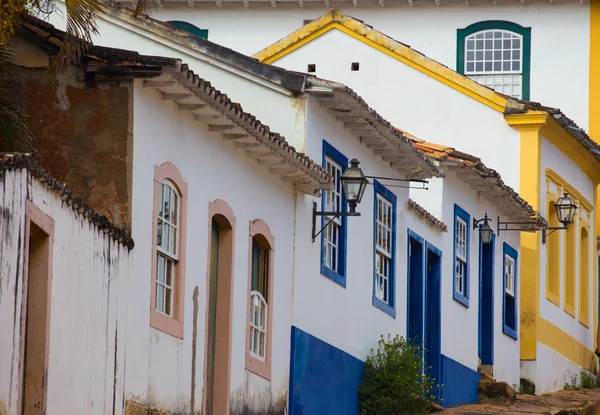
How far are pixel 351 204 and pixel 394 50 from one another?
9498 mm

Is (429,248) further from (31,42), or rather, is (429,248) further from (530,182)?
(31,42)

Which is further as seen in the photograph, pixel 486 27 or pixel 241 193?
pixel 486 27

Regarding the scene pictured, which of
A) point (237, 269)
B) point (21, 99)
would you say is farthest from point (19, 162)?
point (237, 269)

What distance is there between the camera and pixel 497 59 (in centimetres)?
3294

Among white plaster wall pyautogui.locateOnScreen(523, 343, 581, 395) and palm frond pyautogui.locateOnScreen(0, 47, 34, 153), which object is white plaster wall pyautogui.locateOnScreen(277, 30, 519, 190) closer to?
white plaster wall pyautogui.locateOnScreen(523, 343, 581, 395)

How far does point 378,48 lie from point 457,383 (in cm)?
623

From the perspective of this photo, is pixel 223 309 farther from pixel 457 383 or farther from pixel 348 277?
pixel 457 383

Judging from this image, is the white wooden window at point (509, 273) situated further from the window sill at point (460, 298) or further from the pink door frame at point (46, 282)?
the pink door frame at point (46, 282)

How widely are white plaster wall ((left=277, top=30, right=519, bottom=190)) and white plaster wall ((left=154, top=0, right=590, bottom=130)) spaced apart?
16.3 feet

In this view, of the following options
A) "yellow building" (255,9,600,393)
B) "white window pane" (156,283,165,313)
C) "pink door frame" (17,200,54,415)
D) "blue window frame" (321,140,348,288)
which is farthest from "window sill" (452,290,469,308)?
"pink door frame" (17,200,54,415)

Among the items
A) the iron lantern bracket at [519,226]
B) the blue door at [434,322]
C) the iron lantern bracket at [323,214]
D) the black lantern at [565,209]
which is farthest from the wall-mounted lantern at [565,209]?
the iron lantern bracket at [323,214]

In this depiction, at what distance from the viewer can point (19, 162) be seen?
36.0 feet

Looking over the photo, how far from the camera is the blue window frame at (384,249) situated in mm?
20438

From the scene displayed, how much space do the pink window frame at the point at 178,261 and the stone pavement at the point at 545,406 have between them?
773cm
